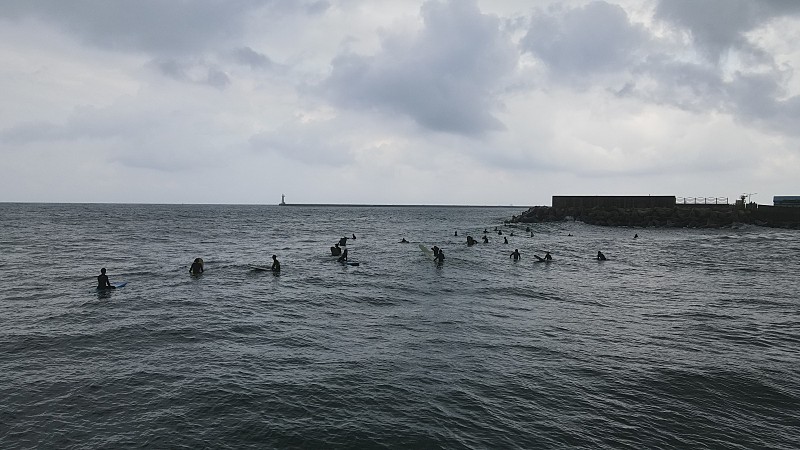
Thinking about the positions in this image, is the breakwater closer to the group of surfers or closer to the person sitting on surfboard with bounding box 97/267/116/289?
the group of surfers

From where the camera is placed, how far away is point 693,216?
79.1m

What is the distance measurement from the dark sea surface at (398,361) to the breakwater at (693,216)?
5229 centimetres

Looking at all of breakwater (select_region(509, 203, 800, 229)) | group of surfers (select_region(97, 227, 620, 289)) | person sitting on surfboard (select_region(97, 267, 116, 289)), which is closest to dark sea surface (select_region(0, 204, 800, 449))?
person sitting on surfboard (select_region(97, 267, 116, 289))

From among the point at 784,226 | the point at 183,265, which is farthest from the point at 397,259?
the point at 784,226

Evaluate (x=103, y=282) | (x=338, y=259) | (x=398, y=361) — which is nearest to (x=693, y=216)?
(x=338, y=259)

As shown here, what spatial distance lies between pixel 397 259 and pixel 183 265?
63.0 ft

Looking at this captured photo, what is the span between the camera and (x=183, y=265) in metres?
37.7

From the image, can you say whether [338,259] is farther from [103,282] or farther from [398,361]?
[398,361]

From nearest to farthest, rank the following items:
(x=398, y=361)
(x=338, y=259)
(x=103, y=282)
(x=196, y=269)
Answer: (x=398, y=361)
(x=103, y=282)
(x=196, y=269)
(x=338, y=259)

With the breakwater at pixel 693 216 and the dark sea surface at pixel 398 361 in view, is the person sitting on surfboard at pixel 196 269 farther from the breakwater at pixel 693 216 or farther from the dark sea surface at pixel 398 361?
the breakwater at pixel 693 216

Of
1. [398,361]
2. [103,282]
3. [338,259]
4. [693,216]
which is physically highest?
[693,216]

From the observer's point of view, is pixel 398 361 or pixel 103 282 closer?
pixel 398 361

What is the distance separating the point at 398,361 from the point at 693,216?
271 feet

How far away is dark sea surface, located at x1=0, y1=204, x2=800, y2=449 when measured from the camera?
10.7 meters
